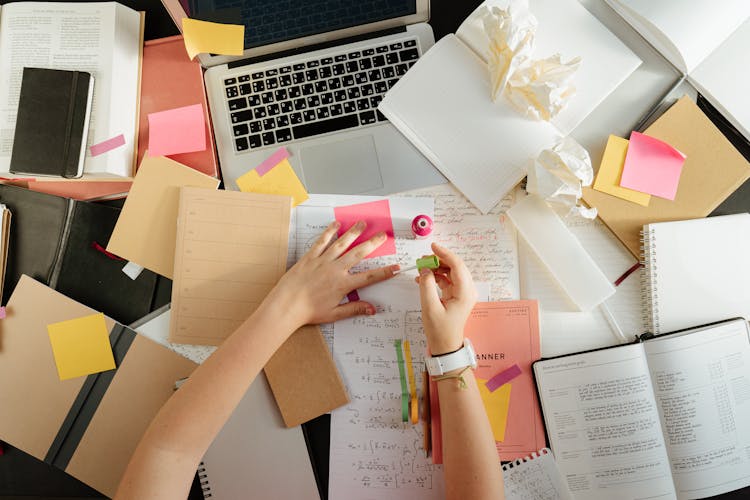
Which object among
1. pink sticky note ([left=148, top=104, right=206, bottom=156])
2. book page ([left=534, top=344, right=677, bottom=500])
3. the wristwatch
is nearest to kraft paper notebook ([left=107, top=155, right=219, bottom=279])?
pink sticky note ([left=148, top=104, right=206, bottom=156])

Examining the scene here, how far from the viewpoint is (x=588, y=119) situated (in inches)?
35.6

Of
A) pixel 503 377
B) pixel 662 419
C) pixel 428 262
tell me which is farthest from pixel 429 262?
pixel 662 419

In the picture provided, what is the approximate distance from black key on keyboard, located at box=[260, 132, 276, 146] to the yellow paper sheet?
0.14ft

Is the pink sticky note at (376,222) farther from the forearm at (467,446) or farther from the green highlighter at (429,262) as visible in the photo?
the forearm at (467,446)

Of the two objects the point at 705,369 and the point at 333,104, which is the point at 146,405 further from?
the point at 705,369

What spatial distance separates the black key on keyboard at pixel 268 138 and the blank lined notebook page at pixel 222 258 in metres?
0.10

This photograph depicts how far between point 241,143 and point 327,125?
0.16 metres

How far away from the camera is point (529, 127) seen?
891mm

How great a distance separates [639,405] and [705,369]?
123 millimetres

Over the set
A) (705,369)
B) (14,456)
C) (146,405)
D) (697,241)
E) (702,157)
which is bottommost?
(14,456)

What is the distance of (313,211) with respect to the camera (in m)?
0.94

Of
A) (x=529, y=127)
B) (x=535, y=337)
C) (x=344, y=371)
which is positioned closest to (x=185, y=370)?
(x=344, y=371)

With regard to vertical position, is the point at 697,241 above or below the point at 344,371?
above

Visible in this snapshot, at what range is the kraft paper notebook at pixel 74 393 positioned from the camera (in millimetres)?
913
